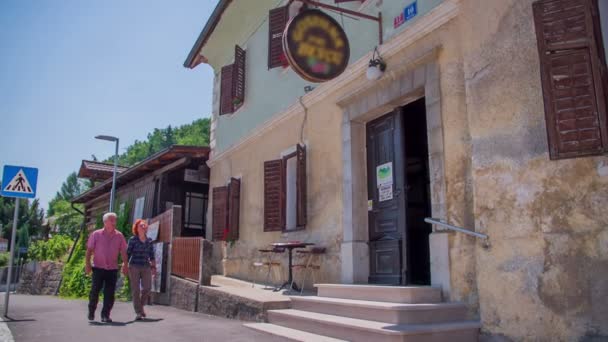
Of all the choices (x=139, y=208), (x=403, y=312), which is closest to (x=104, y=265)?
(x=403, y=312)

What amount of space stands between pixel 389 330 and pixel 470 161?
2031 millimetres

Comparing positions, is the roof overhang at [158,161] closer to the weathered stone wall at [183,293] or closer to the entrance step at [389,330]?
the weathered stone wall at [183,293]

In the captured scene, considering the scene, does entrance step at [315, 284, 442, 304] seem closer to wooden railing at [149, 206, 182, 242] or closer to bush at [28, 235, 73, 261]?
wooden railing at [149, 206, 182, 242]

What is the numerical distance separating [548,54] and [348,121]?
338cm

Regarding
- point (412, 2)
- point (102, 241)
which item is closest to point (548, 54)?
point (412, 2)

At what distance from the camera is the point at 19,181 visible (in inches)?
334

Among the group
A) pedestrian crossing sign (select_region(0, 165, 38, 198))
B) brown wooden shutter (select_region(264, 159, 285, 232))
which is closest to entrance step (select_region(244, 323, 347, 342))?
brown wooden shutter (select_region(264, 159, 285, 232))

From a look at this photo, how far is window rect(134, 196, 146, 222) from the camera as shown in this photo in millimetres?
16219

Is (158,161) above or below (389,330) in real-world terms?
above

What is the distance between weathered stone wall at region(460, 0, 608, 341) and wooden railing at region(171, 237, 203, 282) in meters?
5.59

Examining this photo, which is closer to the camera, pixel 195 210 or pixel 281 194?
pixel 281 194

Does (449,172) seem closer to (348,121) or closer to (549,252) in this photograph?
(549,252)

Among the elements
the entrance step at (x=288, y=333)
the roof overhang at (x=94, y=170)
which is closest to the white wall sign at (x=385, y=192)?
the entrance step at (x=288, y=333)

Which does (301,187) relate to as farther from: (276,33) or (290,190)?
(276,33)
